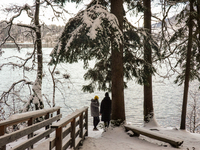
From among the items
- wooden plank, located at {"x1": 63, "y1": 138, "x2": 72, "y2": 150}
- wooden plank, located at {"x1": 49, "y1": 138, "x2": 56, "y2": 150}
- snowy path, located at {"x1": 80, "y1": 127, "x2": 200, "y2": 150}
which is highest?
wooden plank, located at {"x1": 49, "y1": 138, "x2": 56, "y2": 150}

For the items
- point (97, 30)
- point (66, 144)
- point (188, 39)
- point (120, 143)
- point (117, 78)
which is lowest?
point (120, 143)

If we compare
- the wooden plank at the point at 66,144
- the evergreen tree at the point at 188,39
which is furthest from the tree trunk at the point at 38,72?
the evergreen tree at the point at 188,39

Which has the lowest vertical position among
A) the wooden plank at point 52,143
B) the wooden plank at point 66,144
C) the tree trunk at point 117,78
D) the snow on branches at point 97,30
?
the wooden plank at point 66,144

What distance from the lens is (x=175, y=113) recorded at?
24.1 m

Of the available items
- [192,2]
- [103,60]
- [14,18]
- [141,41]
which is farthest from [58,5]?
[192,2]

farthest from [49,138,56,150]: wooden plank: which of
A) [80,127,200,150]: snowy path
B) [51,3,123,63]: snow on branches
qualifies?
[51,3,123,63]: snow on branches

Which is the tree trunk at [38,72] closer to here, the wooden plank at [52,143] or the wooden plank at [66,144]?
the wooden plank at [66,144]

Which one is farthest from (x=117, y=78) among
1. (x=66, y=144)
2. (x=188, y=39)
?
(x=188, y=39)

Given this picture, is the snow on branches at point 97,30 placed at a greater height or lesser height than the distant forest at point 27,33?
lesser

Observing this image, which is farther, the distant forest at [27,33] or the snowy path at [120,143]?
the distant forest at [27,33]

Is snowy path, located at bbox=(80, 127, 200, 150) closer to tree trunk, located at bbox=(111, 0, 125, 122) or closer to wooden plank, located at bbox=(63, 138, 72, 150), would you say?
tree trunk, located at bbox=(111, 0, 125, 122)

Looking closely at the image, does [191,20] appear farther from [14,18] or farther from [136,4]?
[14,18]

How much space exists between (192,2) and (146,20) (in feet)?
7.89

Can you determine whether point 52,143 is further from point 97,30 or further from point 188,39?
point 188,39
